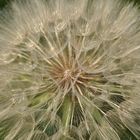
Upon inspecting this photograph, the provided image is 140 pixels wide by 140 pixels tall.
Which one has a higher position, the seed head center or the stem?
the seed head center

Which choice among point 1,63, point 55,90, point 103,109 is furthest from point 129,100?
point 1,63

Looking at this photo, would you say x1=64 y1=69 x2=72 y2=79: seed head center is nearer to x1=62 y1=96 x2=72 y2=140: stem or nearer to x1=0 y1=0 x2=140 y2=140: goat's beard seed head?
x1=0 y1=0 x2=140 y2=140: goat's beard seed head

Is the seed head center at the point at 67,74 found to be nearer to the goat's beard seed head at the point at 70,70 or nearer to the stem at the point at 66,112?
the goat's beard seed head at the point at 70,70

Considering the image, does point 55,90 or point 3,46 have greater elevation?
point 3,46

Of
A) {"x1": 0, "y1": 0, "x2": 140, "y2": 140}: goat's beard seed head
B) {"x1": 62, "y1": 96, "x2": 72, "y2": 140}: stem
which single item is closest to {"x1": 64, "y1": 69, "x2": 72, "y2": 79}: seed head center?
{"x1": 0, "y1": 0, "x2": 140, "y2": 140}: goat's beard seed head

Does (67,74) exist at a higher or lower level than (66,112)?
higher

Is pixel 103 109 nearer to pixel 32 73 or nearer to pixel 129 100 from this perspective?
pixel 129 100

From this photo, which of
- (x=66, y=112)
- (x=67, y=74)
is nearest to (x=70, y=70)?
(x=67, y=74)

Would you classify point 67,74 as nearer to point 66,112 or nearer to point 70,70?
point 70,70
